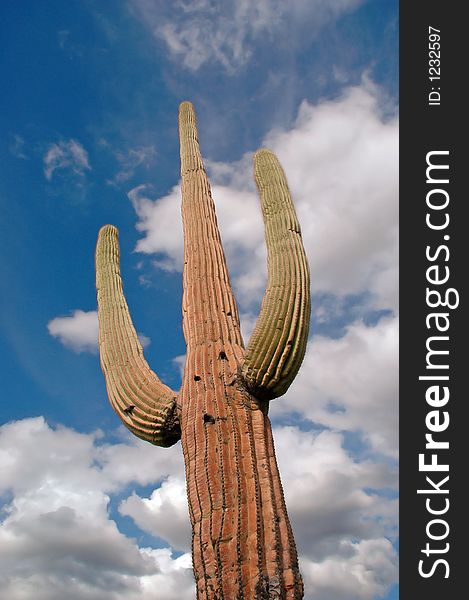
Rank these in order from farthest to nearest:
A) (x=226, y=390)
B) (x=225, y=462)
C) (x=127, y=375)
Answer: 1. (x=127, y=375)
2. (x=226, y=390)
3. (x=225, y=462)

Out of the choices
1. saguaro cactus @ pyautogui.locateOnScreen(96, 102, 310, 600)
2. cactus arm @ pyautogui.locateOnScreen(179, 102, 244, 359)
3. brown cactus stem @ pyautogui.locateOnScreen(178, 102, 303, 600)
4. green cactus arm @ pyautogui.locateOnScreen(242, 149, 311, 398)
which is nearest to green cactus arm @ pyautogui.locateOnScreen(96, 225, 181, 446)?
saguaro cactus @ pyautogui.locateOnScreen(96, 102, 310, 600)

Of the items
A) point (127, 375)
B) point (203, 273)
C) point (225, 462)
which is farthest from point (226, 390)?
point (203, 273)

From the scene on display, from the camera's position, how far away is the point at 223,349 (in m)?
4.54

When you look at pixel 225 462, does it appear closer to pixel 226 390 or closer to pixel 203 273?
pixel 226 390

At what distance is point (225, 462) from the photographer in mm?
3945

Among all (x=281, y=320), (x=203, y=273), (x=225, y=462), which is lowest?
(x=225, y=462)

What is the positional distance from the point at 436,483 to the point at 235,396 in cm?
169

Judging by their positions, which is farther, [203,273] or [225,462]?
[203,273]

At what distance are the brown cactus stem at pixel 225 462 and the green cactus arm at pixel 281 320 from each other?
0.53ft

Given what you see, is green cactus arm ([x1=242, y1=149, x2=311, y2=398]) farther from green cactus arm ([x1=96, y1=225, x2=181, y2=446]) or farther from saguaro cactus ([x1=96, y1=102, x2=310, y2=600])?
green cactus arm ([x1=96, y1=225, x2=181, y2=446])

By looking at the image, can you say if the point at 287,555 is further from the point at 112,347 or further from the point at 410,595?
the point at 112,347

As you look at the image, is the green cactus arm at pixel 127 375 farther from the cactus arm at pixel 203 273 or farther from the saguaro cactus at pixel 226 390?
the cactus arm at pixel 203 273

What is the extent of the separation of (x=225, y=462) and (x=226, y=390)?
0.53 meters

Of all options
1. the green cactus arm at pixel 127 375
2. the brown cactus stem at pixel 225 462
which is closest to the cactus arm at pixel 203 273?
the brown cactus stem at pixel 225 462
